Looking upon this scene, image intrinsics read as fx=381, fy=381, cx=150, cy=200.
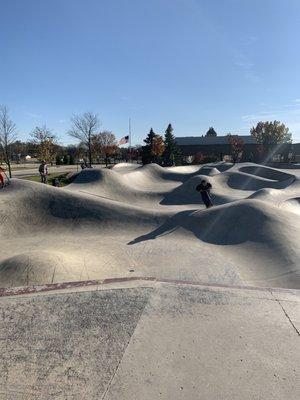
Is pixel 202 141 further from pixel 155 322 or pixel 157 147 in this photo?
pixel 155 322

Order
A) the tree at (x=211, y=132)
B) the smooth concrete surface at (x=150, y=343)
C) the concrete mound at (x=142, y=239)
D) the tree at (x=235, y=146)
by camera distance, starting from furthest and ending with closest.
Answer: the tree at (x=211, y=132) → the tree at (x=235, y=146) → the concrete mound at (x=142, y=239) → the smooth concrete surface at (x=150, y=343)

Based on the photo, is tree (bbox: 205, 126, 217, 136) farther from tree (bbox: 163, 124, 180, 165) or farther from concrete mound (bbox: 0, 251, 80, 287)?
concrete mound (bbox: 0, 251, 80, 287)

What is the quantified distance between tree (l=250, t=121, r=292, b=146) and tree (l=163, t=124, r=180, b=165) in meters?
17.9

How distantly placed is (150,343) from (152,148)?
56399mm

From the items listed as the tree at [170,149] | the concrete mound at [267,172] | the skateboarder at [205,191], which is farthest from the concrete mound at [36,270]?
the tree at [170,149]

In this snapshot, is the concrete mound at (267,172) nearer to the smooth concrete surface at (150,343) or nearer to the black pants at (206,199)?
the black pants at (206,199)

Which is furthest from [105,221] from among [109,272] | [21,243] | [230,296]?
[230,296]

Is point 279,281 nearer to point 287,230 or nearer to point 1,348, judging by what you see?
point 287,230

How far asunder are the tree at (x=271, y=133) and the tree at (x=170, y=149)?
17.9m

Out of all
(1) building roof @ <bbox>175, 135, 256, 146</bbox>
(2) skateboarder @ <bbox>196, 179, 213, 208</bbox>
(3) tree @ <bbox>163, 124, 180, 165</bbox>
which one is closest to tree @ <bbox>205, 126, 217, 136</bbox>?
(1) building roof @ <bbox>175, 135, 256, 146</bbox>

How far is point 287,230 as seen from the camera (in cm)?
1039

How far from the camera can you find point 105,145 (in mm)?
71938

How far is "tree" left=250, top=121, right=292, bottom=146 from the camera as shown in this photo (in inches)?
2709

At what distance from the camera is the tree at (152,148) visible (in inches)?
2335
